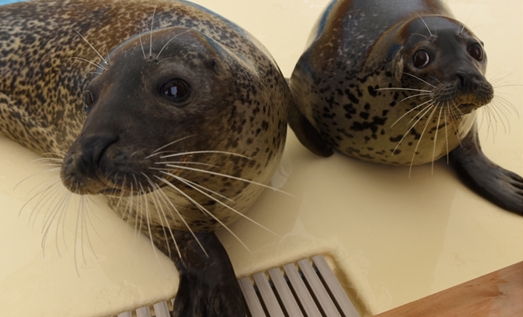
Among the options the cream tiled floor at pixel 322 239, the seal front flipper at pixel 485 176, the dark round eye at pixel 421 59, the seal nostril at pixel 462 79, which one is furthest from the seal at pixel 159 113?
the seal front flipper at pixel 485 176

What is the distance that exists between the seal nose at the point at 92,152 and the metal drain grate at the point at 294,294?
2.22 feet

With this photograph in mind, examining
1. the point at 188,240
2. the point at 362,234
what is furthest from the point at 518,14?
the point at 188,240

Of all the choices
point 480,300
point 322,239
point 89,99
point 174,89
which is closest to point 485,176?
point 322,239

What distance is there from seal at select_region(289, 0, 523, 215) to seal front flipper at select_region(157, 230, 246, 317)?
0.72 m

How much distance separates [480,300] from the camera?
1.22 meters

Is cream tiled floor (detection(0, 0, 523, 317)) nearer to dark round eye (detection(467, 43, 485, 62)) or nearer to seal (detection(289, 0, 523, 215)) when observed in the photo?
seal (detection(289, 0, 523, 215))

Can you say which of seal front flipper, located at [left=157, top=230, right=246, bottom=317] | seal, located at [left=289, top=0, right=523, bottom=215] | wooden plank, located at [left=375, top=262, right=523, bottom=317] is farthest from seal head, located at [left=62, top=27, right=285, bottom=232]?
wooden plank, located at [left=375, top=262, right=523, bottom=317]

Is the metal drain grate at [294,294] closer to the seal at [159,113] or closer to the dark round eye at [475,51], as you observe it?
the seal at [159,113]

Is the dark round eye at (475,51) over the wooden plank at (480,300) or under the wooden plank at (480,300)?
over

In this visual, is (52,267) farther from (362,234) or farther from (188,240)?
(362,234)

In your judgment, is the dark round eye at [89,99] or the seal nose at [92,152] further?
the dark round eye at [89,99]

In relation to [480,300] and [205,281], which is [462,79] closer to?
[480,300]

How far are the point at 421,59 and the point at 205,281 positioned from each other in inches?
42.4

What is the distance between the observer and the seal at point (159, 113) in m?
1.21
